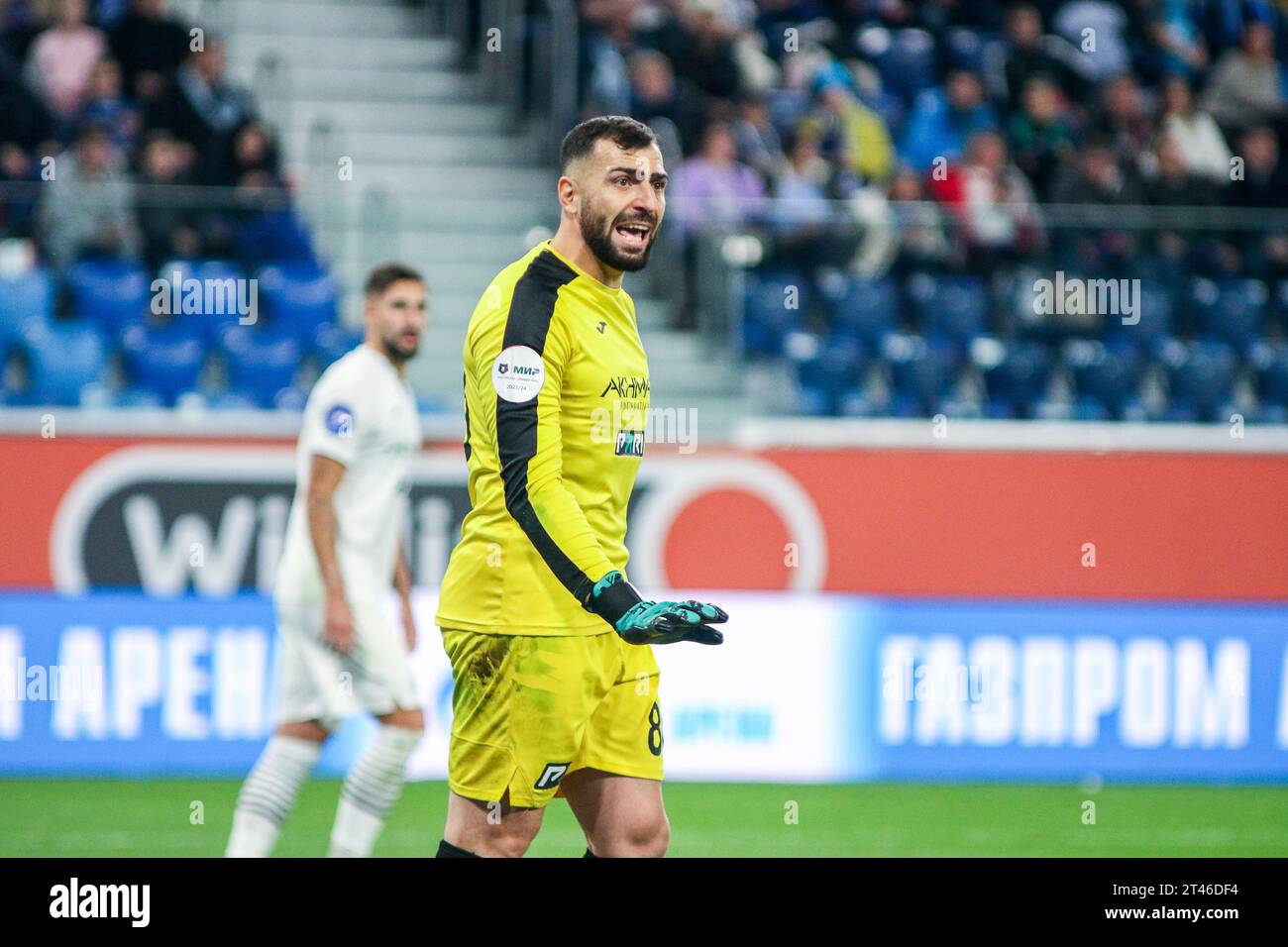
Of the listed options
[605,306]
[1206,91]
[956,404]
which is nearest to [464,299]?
[956,404]

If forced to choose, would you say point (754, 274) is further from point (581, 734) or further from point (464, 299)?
point (581, 734)

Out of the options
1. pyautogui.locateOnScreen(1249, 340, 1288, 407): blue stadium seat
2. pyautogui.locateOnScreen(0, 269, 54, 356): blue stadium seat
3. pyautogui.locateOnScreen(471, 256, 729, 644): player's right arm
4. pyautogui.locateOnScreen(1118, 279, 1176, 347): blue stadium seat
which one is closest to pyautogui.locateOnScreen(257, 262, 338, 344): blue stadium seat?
pyautogui.locateOnScreen(0, 269, 54, 356): blue stadium seat

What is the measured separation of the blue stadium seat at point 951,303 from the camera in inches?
455

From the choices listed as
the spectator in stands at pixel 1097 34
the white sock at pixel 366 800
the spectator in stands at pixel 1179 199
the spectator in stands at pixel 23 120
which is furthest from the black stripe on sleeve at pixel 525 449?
the spectator in stands at pixel 1097 34

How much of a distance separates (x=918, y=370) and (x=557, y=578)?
23.7ft

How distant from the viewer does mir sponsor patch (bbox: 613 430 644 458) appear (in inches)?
183

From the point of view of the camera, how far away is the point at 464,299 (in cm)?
1200

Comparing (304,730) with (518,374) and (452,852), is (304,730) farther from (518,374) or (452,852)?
(518,374)

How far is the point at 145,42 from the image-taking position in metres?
12.3

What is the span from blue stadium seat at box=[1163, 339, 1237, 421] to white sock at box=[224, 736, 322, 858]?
683 cm

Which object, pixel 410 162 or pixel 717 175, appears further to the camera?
pixel 410 162

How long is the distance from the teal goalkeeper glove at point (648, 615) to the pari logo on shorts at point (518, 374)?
1.54ft

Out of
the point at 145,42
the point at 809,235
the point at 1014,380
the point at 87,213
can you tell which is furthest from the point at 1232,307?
the point at 145,42
